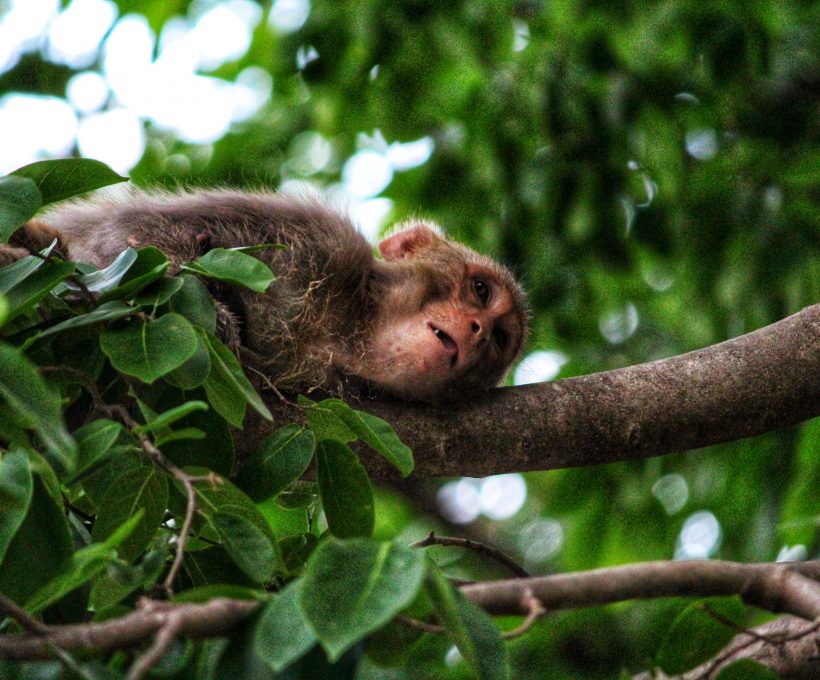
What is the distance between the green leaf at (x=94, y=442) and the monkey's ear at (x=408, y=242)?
2431 millimetres

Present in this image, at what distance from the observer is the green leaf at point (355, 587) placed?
138 cm

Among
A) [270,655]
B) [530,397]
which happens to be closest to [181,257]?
[530,397]

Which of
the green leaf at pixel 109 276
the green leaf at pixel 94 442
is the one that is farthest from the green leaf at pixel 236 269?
the green leaf at pixel 94 442

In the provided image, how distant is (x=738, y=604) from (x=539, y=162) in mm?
3493

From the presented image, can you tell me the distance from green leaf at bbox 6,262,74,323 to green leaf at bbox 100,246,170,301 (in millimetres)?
111

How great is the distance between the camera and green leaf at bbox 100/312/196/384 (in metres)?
1.92

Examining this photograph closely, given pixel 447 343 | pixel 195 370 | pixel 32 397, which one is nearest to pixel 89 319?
pixel 195 370

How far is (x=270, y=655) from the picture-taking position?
4.55ft

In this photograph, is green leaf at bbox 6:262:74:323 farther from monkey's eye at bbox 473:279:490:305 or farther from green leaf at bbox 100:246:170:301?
monkey's eye at bbox 473:279:490:305

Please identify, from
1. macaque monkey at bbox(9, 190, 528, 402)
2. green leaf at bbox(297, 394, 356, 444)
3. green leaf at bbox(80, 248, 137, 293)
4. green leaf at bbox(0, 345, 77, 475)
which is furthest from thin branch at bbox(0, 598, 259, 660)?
macaque monkey at bbox(9, 190, 528, 402)

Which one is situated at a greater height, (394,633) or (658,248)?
(394,633)

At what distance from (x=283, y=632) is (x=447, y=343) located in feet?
7.34

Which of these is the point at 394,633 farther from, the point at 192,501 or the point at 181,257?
the point at 181,257

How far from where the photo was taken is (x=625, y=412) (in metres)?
3.12
